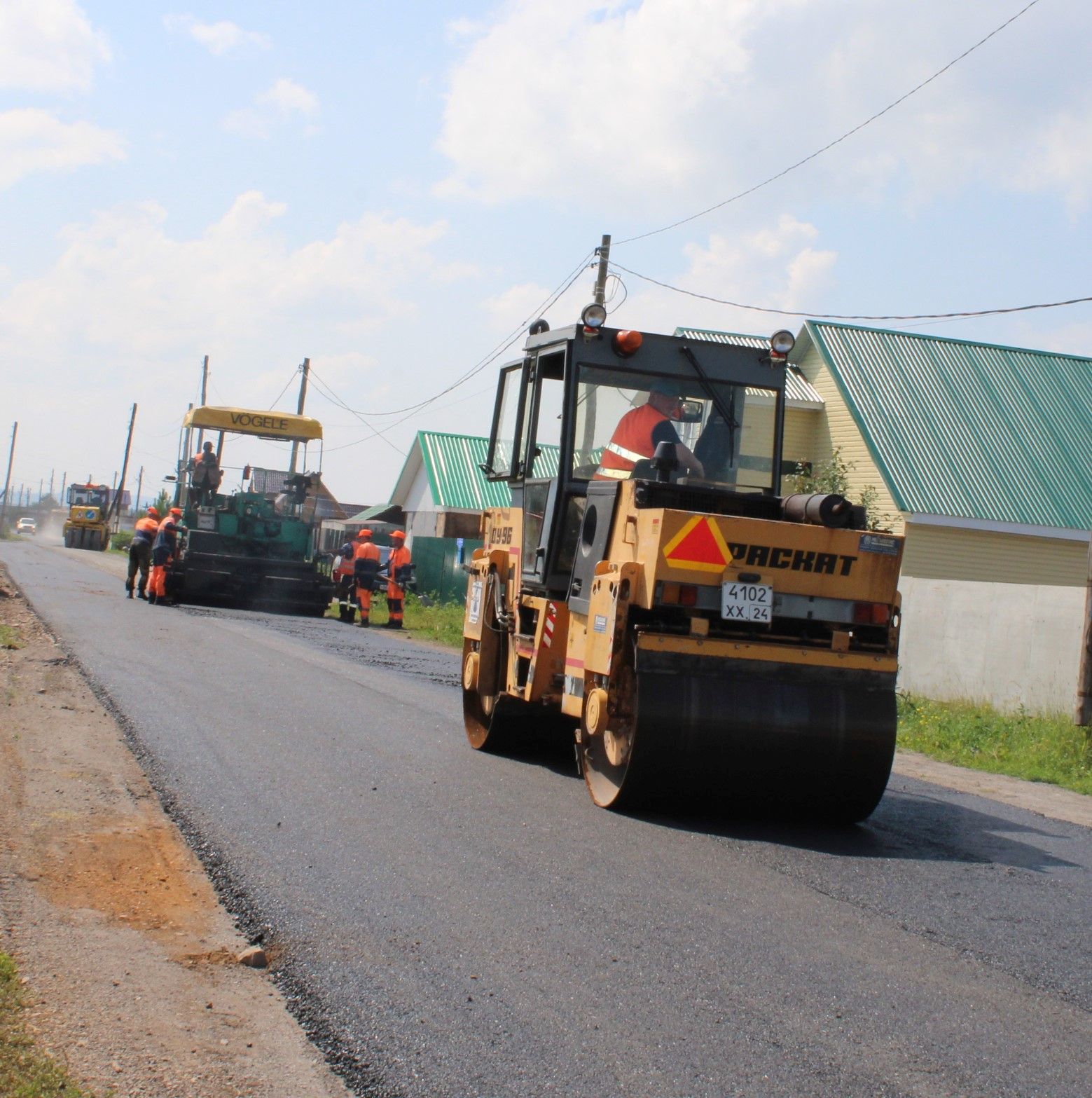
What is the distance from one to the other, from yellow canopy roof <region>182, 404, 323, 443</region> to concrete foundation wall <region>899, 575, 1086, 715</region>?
12.5 m

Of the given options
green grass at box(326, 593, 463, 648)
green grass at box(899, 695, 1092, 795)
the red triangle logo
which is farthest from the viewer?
green grass at box(326, 593, 463, 648)

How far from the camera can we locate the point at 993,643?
14211 mm

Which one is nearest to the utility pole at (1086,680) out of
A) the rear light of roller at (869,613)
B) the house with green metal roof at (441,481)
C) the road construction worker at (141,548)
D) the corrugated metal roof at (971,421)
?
the rear light of roller at (869,613)

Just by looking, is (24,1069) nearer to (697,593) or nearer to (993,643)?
(697,593)

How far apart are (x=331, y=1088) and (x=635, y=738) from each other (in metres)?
3.36

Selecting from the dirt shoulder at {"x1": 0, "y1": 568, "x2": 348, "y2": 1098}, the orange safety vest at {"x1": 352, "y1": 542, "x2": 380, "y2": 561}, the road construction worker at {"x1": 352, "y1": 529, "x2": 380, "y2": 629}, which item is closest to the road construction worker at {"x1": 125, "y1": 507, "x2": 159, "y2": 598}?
the orange safety vest at {"x1": 352, "y1": 542, "x2": 380, "y2": 561}

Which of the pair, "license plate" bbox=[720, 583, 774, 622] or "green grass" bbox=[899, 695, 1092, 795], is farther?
"green grass" bbox=[899, 695, 1092, 795]

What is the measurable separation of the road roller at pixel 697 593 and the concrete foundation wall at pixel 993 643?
237 inches

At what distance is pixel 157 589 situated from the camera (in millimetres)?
22031

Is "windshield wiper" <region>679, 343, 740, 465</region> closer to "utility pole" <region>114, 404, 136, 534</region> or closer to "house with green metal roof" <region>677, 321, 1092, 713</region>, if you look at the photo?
"house with green metal roof" <region>677, 321, 1092, 713</region>

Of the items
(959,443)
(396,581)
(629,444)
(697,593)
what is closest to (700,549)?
(697,593)

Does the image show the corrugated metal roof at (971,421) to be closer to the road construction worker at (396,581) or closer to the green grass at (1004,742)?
the road construction worker at (396,581)

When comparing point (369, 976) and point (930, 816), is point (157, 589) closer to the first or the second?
point (930, 816)

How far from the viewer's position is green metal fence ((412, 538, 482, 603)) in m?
30.1
